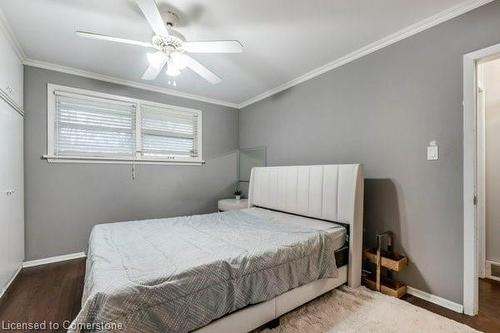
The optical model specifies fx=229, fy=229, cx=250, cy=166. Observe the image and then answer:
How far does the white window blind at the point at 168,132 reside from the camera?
366 cm

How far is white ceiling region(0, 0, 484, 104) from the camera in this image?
1892mm

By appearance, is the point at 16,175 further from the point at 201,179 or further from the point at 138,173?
the point at 201,179

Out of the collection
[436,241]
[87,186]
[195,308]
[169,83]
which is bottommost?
[195,308]

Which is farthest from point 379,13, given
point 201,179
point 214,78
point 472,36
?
point 201,179

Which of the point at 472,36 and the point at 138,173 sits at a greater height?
the point at 472,36

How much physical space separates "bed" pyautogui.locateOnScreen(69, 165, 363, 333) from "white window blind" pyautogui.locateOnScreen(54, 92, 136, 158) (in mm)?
1515

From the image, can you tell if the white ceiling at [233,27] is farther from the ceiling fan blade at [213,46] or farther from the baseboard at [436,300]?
the baseboard at [436,300]

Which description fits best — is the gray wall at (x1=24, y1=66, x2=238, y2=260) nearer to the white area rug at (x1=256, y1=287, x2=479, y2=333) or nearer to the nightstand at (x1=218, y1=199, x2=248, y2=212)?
the nightstand at (x1=218, y1=199, x2=248, y2=212)

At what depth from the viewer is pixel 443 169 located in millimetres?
1995

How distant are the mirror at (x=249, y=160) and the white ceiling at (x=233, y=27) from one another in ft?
4.98

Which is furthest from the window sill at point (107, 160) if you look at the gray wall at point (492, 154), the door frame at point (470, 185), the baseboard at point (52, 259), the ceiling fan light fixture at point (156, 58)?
the gray wall at point (492, 154)

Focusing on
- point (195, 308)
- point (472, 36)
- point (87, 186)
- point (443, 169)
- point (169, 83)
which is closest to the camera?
point (195, 308)

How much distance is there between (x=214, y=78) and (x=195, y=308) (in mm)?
2106

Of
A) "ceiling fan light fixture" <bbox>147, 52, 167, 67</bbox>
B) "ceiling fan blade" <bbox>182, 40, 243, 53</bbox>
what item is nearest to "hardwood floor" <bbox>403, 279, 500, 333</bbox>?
"ceiling fan blade" <bbox>182, 40, 243, 53</bbox>
